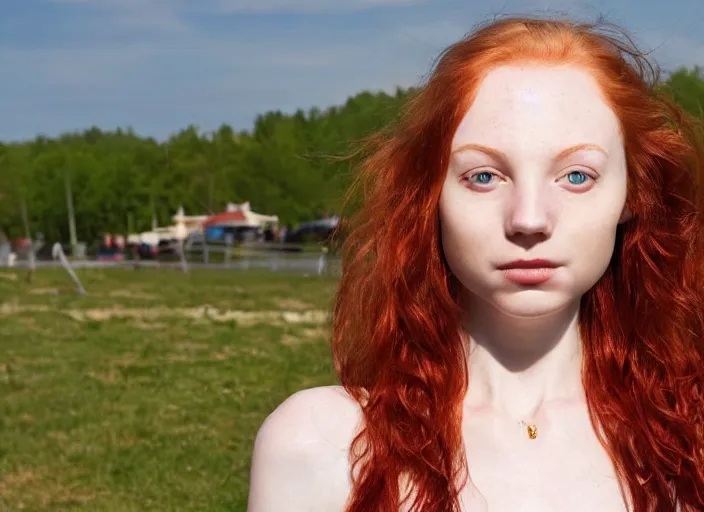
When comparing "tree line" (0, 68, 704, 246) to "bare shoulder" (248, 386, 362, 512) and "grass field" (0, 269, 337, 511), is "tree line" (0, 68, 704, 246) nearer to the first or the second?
"grass field" (0, 269, 337, 511)

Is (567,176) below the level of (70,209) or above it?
above

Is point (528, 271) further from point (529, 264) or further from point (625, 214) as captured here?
point (625, 214)

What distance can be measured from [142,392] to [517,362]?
7021mm

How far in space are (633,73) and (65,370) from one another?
8.51 m

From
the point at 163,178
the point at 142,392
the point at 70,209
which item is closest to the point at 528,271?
the point at 142,392

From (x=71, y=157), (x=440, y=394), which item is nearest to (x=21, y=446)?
(x=440, y=394)

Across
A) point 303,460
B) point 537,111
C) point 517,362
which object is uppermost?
point 537,111

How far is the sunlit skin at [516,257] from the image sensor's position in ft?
6.18

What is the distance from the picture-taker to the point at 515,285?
1.89 metres

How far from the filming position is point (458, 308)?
206cm

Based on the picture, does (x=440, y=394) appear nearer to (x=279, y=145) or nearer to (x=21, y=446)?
(x=21, y=446)

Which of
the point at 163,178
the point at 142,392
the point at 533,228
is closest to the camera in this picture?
the point at 533,228

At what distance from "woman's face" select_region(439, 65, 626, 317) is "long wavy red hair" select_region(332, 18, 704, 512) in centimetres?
5

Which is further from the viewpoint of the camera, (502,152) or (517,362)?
(517,362)
